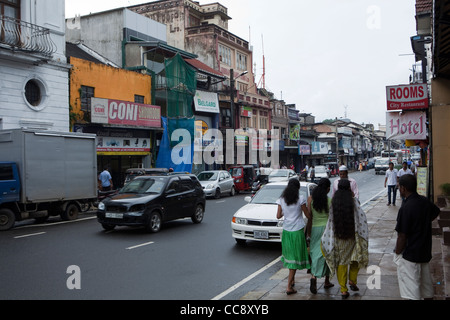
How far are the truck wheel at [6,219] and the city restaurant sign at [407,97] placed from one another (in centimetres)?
1163

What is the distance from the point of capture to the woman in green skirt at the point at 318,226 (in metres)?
6.30

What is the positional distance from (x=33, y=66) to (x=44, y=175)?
861cm

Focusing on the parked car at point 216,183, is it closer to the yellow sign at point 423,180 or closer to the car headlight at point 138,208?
the yellow sign at point 423,180

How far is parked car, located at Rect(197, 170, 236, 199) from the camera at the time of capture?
24391 millimetres

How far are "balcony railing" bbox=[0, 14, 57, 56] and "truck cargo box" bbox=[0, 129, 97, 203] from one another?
648 centimetres

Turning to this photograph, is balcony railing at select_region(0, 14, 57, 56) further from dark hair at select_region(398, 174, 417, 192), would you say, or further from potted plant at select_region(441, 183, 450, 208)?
dark hair at select_region(398, 174, 417, 192)

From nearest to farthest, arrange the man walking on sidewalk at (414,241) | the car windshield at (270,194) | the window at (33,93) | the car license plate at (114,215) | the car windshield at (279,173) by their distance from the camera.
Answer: the man walking on sidewalk at (414,241)
the car windshield at (270,194)
the car license plate at (114,215)
the window at (33,93)
the car windshield at (279,173)

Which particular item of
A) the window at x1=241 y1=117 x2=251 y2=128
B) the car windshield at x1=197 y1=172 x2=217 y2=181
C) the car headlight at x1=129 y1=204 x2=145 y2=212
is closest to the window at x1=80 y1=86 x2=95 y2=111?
the car windshield at x1=197 y1=172 x2=217 y2=181

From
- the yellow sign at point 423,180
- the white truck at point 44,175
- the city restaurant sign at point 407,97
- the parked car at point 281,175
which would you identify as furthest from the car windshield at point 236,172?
the city restaurant sign at point 407,97

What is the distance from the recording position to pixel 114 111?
83.9ft

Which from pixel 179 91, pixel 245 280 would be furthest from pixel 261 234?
pixel 179 91

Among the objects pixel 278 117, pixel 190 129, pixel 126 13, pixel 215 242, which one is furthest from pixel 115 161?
pixel 278 117

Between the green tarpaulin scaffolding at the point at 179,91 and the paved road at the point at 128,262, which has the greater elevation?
the green tarpaulin scaffolding at the point at 179,91

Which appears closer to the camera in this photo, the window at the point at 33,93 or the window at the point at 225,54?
the window at the point at 33,93
